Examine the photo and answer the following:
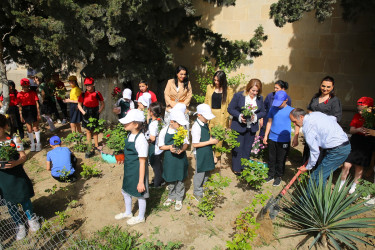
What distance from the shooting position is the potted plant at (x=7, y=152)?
128 inches

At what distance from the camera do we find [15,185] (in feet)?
11.5

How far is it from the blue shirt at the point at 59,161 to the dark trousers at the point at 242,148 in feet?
10.6

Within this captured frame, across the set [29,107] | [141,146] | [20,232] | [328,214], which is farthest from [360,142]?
[29,107]

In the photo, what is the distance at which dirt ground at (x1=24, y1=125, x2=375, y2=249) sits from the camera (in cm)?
359

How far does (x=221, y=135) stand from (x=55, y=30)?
147 inches

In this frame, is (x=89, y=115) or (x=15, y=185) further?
(x=89, y=115)

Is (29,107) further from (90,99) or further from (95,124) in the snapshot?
(95,124)

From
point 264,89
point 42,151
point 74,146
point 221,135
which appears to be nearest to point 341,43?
point 264,89

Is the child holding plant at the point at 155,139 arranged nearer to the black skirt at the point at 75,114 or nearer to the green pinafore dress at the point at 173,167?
the green pinafore dress at the point at 173,167

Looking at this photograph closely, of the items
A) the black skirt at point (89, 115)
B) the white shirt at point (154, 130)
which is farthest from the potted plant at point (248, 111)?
the black skirt at point (89, 115)

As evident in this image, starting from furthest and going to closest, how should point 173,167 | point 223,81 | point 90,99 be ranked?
1. point 90,99
2. point 223,81
3. point 173,167

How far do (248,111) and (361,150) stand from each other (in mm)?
2058

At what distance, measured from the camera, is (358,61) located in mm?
7074

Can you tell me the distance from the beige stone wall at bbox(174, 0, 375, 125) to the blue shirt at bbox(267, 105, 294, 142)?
3788 mm
